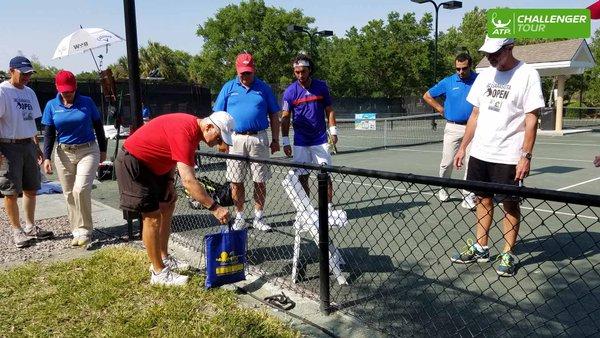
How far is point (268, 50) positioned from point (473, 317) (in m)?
42.6

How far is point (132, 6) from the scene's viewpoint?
4969 millimetres

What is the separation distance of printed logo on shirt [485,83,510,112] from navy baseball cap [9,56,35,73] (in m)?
4.76

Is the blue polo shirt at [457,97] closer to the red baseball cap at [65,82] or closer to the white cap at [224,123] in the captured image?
the white cap at [224,123]

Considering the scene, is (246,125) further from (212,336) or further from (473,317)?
(473,317)

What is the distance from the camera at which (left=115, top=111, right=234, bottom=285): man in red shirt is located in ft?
11.3

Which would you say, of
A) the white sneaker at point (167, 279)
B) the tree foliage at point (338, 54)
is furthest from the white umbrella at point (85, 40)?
the tree foliage at point (338, 54)

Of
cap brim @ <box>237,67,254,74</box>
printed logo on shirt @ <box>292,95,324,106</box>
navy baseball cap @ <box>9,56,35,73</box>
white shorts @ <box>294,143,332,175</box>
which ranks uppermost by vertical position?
navy baseball cap @ <box>9,56,35,73</box>

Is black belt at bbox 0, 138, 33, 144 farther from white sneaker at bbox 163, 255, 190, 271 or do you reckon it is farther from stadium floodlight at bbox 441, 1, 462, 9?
stadium floodlight at bbox 441, 1, 462, 9

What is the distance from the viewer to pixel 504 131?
155 inches

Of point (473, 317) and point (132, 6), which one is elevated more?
point (132, 6)

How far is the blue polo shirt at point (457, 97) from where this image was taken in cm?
617

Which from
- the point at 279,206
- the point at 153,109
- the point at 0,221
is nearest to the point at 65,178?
the point at 0,221

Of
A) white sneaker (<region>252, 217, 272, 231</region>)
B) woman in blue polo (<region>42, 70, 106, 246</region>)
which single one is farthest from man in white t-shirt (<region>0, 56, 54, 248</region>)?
Answer: white sneaker (<region>252, 217, 272, 231</region>)

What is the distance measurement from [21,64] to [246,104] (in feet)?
8.09
